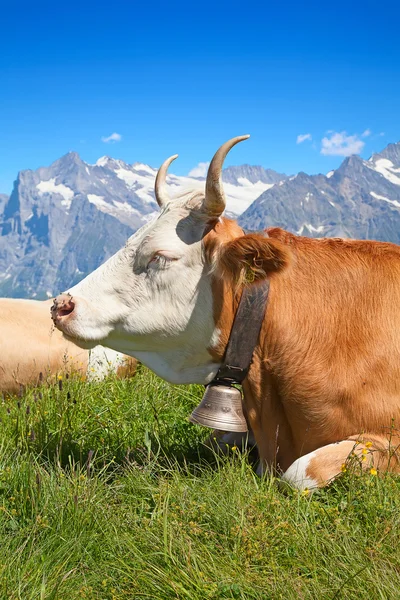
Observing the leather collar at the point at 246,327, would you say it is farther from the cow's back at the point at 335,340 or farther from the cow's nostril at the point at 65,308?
the cow's nostril at the point at 65,308

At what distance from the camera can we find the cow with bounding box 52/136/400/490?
175 inches

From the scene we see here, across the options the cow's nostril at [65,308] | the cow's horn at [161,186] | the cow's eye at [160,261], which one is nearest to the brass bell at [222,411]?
the cow's eye at [160,261]

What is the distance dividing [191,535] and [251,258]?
6.47ft

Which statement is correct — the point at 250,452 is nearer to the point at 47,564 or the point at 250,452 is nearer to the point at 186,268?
the point at 186,268

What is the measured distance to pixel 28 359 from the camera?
8.77m

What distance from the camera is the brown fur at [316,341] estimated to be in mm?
4438

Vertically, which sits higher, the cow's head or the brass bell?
the cow's head

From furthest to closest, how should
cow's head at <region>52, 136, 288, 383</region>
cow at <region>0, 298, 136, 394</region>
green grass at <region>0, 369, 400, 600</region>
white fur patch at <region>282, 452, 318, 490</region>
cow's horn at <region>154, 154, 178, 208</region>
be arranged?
cow at <region>0, 298, 136, 394</region>
cow's horn at <region>154, 154, 178, 208</region>
cow's head at <region>52, 136, 288, 383</region>
white fur patch at <region>282, 452, 318, 490</region>
green grass at <region>0, 369, 400, 600</region>

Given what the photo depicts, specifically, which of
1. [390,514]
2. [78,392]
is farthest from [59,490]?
[78,392]

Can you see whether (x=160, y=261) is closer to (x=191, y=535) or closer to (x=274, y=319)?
(x=274, y=319)

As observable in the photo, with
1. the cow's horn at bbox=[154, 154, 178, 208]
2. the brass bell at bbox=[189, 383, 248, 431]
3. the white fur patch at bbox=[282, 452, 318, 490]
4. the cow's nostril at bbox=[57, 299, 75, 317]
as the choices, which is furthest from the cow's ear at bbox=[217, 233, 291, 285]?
the white fur patch at bbox=[282, 452, 318, 490]

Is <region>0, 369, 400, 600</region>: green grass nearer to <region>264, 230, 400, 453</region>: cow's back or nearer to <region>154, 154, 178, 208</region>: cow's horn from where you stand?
<region>264, 230, 400, 453</region>: cow's back

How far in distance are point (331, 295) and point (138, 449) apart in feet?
7.22

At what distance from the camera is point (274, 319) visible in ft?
15.3
